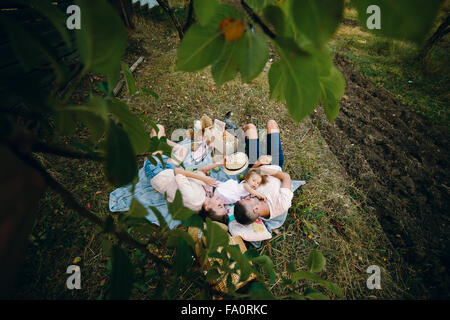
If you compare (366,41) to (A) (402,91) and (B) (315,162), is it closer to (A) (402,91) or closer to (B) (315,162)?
(A) (402,91)

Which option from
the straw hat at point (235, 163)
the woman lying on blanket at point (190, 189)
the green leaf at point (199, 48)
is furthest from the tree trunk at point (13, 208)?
the straw hat at point (235, 163)

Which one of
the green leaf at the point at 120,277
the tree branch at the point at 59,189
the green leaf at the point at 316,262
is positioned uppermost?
the tree branch at the point at 59,189

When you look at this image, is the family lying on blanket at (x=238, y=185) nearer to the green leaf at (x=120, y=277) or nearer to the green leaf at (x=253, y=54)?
the green leaf at (x=120, y=277)

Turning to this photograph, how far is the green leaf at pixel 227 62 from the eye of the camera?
0.30 meters

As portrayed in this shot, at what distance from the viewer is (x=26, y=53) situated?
279 mm

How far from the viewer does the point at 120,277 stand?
0.33m

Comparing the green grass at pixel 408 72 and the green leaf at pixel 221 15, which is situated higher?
the green leaf at pixel 221 15

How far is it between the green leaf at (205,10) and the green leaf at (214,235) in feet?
1.56

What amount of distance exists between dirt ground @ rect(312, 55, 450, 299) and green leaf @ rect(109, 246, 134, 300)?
8.61 ft

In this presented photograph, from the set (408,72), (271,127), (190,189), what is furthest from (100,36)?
(408,72)

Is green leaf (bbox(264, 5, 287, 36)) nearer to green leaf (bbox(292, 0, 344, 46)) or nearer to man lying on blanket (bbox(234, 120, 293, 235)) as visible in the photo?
green leaf (bbox(292, 0, 344, 46))

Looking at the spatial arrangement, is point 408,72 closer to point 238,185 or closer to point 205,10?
point 238,185

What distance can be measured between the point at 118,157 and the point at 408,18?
0.34 meters

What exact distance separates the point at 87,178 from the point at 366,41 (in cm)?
632
